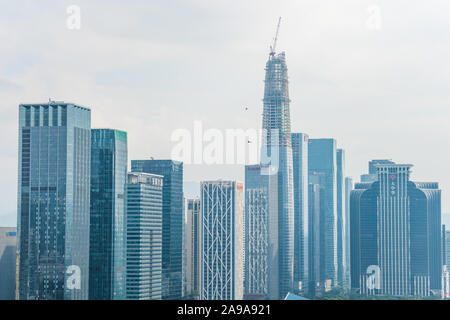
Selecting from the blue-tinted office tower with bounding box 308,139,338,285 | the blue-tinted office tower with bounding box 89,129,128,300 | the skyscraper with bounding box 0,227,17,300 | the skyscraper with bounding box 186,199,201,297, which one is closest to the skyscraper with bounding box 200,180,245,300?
the skyscraper with bounding box 186,199,201,297

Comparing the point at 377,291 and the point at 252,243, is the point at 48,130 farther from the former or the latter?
the point at 377,291

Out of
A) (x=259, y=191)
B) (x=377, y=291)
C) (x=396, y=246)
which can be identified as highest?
(x=259, y=191)

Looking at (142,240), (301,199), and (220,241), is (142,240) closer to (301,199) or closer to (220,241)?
(220,241)

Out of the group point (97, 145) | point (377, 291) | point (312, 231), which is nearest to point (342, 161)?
point (312, 231)

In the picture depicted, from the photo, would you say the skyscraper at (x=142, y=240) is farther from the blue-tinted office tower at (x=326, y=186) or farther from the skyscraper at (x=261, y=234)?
the blue-tinted office tower at (x=326, y=186)

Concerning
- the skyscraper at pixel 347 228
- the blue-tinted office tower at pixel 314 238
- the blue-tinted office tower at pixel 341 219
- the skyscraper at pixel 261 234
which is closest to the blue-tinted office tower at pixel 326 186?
the blue-tinted office tower at pixel 314 238

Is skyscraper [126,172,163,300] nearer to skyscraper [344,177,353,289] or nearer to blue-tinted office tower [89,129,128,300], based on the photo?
blue-tinted office tower [89,129,128,300]

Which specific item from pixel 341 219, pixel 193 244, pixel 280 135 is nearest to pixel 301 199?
pixel 341 219
